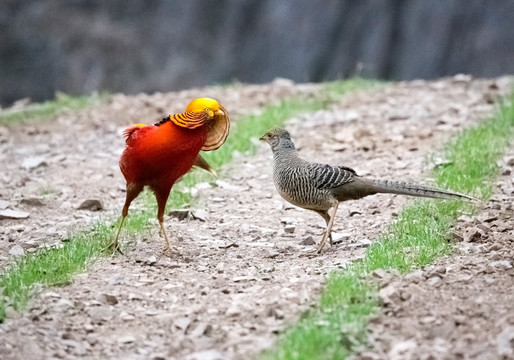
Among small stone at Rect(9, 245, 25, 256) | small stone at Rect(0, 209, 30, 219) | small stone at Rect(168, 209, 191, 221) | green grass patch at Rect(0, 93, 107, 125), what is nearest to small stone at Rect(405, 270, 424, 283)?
small stone at Rect(168, 209, 191, 221)

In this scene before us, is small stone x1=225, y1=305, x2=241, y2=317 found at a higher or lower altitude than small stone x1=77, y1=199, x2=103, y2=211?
lower

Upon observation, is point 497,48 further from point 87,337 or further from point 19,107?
point 87,337

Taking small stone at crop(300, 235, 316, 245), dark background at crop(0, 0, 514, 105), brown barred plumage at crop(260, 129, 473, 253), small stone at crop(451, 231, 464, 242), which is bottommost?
small stone at crop(300, 235, 316, 245)

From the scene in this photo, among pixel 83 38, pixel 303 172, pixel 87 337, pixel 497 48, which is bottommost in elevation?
pixel 87 337

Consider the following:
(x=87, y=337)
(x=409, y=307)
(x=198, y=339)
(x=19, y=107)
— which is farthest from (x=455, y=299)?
(x=19, y=107)

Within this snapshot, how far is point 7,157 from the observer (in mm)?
9289

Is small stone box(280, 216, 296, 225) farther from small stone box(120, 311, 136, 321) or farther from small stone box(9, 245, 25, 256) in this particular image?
small stone box(120, 311, 136, 321)

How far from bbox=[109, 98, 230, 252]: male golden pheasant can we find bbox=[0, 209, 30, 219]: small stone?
133 centimetres

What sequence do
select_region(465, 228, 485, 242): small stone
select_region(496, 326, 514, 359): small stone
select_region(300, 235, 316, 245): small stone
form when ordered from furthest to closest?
select_region(300, 235, 316, 245): small stone < select_region(465, 228, 485, 242): small stone < select_region(496, 326, 514, 359): small stone

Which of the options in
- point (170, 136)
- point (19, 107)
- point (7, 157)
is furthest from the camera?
point (19, 107)

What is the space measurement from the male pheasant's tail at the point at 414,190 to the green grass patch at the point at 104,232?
194 centimetres

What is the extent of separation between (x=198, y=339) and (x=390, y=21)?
12520 mm

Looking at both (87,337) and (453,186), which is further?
(453,186)

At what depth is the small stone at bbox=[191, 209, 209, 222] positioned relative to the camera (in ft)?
22.6
